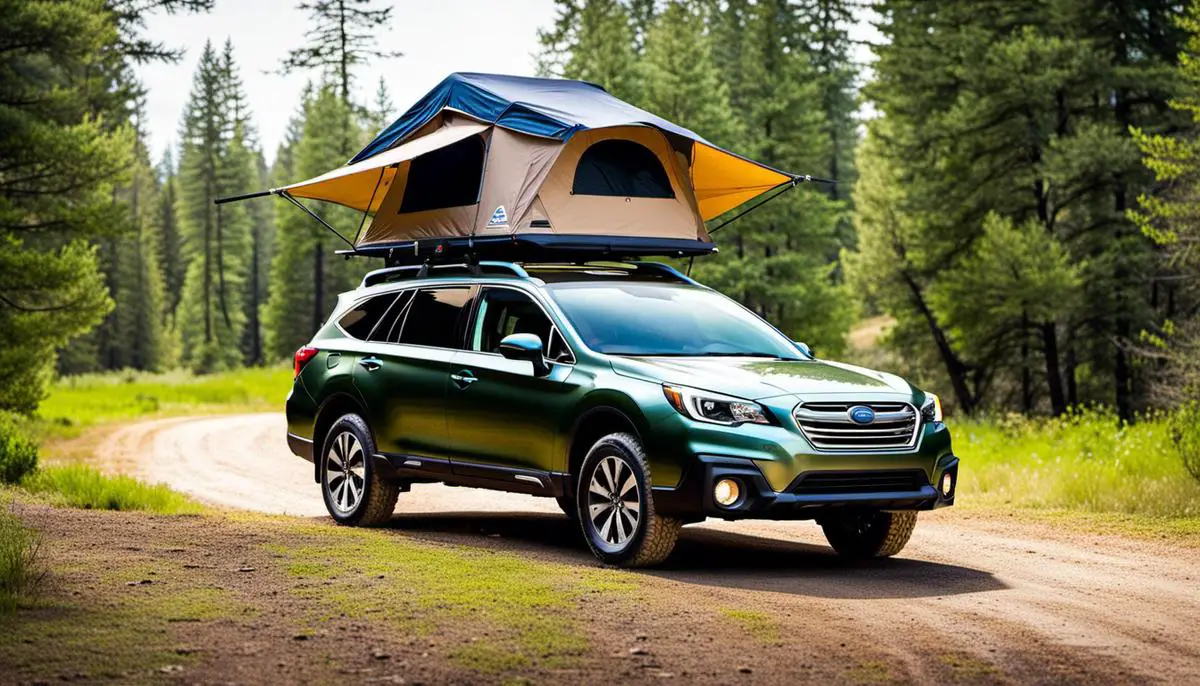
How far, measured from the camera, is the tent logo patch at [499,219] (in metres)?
12.1

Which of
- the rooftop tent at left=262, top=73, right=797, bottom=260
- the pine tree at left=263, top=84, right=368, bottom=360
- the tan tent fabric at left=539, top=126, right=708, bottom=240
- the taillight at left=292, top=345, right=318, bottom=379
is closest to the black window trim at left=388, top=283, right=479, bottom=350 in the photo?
the rooftop tent at left=262, top=73, right=797, bottom=260

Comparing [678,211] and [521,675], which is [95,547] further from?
[678,211]

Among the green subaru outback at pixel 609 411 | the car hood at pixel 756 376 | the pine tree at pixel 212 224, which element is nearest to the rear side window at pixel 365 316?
the green subaru outback at pixel 609 411

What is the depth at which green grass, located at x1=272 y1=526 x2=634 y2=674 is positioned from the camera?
248 inches

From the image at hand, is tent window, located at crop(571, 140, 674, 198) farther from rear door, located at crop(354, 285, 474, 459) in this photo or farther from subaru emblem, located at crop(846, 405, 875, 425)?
subaru emblem, located at crop(846, 405, 875, 425)

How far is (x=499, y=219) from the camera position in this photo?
12.1m

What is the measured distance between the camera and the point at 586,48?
43.2 m

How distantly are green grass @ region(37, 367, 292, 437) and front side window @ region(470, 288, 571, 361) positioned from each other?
19.1 m

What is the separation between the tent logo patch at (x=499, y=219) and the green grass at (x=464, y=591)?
3281 mm

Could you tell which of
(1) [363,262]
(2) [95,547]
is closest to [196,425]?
(2) [95,547]

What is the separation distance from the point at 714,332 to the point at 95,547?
4.51 m

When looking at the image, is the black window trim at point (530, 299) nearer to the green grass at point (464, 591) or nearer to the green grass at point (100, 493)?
the green grass at point (464, 591)

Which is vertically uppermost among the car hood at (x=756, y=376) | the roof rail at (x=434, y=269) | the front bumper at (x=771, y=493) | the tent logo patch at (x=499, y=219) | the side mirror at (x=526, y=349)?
the tent logo patch at (x=499, y=219)

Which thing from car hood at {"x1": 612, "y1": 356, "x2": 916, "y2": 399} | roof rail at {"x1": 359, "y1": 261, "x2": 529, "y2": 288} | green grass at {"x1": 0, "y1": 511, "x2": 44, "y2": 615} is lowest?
green grass at {"x1": 0, "y1": 511, "x2": 44, "y2": 615}
